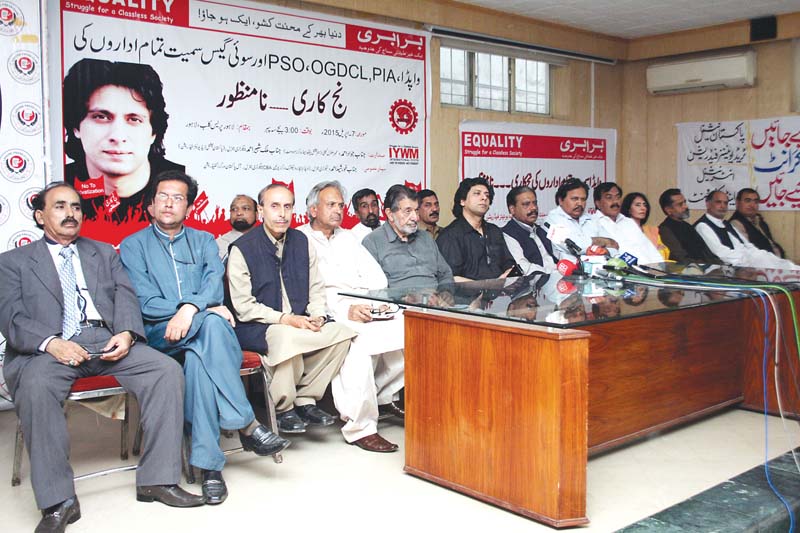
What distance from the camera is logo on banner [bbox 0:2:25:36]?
4.26 m

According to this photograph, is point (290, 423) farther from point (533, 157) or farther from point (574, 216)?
point (533, 157)

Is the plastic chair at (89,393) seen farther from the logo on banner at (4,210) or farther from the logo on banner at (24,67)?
the logo on banner at (24,67)

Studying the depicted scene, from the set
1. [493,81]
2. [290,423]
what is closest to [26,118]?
[290,423]

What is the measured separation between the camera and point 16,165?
4355 millimetres

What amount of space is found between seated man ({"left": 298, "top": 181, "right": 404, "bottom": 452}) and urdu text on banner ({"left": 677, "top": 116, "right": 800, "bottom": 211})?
4875mm

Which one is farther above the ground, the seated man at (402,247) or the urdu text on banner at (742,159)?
the urdu text on banner at (742,159)

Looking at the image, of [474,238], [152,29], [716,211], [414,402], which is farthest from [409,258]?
[716,211]

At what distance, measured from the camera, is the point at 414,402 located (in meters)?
3.34

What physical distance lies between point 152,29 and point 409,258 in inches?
90.9

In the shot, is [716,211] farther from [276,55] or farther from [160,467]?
[160,467]

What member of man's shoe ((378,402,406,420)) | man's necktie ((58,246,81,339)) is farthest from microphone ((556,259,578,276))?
man's necktie ((58,246,81,339))

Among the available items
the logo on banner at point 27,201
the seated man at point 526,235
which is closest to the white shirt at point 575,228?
the seated man at point 526,235

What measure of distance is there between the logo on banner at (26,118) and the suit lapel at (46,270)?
1.40 m

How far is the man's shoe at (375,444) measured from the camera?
12.3ft
